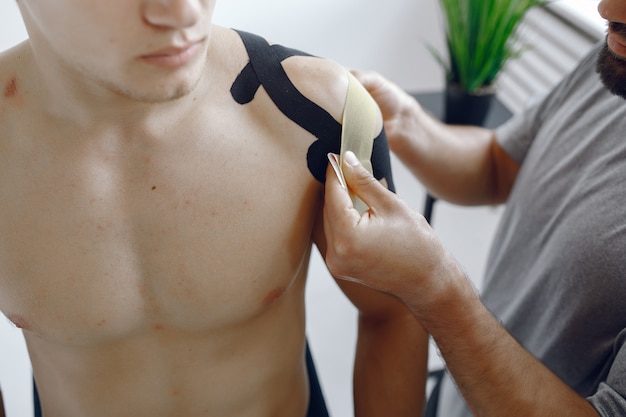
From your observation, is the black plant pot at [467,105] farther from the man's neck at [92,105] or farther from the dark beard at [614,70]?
the man's neck at [92,105]

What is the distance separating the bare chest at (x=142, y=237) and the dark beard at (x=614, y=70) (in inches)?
18.2

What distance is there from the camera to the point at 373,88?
1.11m

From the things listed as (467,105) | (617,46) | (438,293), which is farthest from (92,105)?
(467,105)

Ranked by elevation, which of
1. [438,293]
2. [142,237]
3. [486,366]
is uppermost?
[142,237]

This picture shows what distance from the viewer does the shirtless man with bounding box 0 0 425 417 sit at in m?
0.71

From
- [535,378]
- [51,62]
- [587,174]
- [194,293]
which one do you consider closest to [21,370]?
[194,293]

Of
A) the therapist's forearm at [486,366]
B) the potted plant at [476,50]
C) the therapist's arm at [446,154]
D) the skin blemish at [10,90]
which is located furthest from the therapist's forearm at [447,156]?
the skin blemish at [10,90]

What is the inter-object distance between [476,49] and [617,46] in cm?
75

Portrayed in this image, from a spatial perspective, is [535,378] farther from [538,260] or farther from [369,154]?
[369,154]

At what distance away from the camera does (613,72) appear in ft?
2.91

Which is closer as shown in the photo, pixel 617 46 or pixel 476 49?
pixel 617 46

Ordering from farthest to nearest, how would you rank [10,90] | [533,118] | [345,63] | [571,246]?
[345,63] → [533,118] → [571,246] → [10,90]

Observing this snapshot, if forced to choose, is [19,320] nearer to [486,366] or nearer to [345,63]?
[486,366]

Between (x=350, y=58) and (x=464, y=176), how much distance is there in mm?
850
